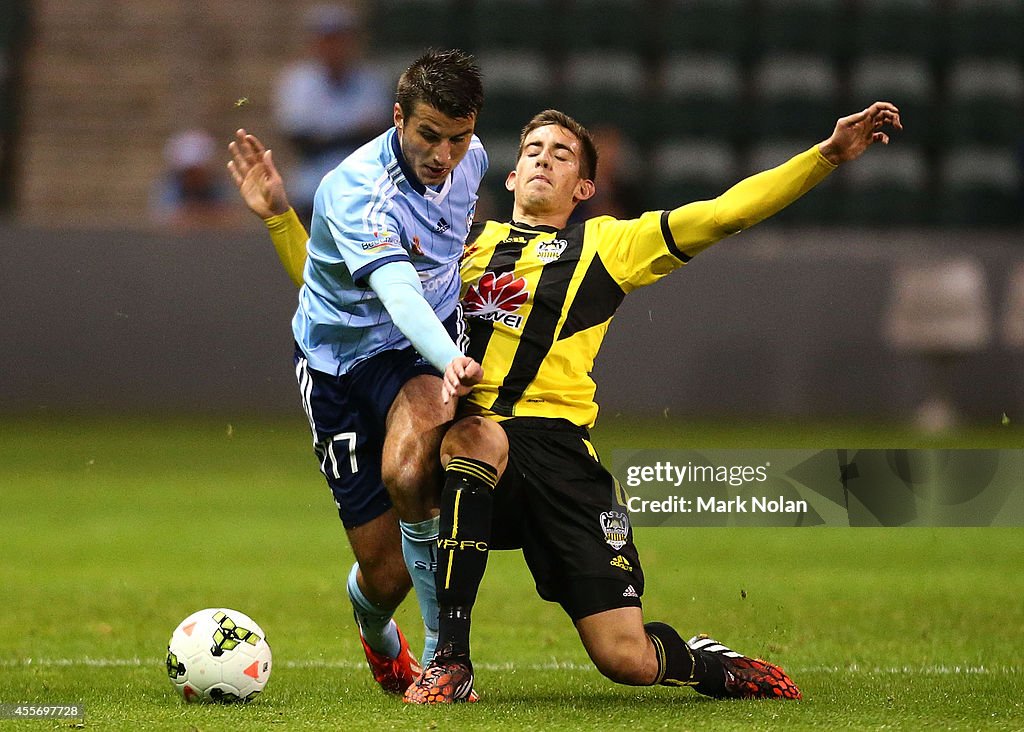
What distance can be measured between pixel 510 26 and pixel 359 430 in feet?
37.5

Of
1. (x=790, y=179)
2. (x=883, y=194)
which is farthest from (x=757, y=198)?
(x=883, y=194)

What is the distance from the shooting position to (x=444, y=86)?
15.4ft

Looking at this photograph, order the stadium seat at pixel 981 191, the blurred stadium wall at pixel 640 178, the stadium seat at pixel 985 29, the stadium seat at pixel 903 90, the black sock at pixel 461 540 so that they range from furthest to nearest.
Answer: the stadium seat at pixel 985 29 → the stadium seat at pixel 903 90 → the stadium seat at pixel 981 191 → the blurred stadium wall at pixel 640 178 → the black sock at pixel 461 540

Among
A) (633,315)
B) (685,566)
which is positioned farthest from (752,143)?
(685,566)

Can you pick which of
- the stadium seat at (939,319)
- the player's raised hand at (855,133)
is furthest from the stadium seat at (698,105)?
the player's raised hand at (855,133)

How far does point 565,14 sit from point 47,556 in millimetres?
9299

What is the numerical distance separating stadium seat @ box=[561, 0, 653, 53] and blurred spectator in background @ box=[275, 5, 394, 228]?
9.67 ft

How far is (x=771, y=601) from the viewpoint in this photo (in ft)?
22.9

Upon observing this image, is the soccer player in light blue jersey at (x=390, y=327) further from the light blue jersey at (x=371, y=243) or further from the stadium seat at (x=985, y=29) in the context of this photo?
the stadium seat at (x=985, y=29)

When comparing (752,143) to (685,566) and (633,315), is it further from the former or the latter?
(685,566)

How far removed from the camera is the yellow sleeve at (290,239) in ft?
18.0

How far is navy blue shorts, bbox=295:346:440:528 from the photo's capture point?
16.3 feet

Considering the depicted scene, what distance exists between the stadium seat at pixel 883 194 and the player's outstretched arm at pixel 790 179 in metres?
10.4

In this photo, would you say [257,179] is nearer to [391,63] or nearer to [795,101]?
[391,63]
